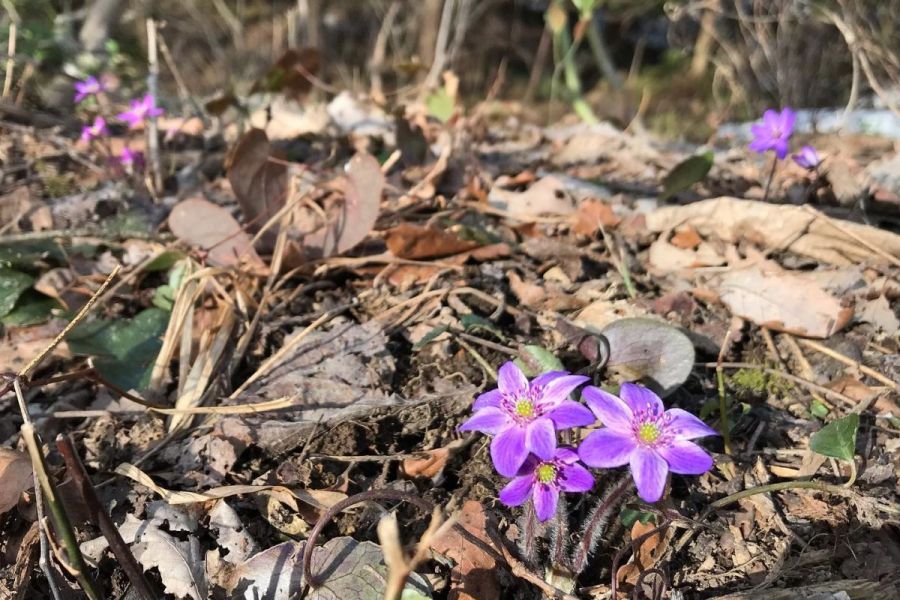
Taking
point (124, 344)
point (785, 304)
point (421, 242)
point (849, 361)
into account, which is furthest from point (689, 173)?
point (124, 344)

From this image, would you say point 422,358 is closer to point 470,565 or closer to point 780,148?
point 470,565

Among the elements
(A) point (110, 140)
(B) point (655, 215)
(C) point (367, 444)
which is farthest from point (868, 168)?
(A) point (110, 140)

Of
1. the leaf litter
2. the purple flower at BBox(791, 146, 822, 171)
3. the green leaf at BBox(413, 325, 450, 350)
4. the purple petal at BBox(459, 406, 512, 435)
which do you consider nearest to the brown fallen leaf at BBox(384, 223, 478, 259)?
the leaf litter

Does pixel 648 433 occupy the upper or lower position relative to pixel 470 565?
upper

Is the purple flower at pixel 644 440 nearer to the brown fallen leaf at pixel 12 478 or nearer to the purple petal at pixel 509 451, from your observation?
the purple petal at pixel 509 451

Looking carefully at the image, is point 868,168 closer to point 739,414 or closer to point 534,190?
point 534,190

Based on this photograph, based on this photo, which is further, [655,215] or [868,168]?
[868,168]
